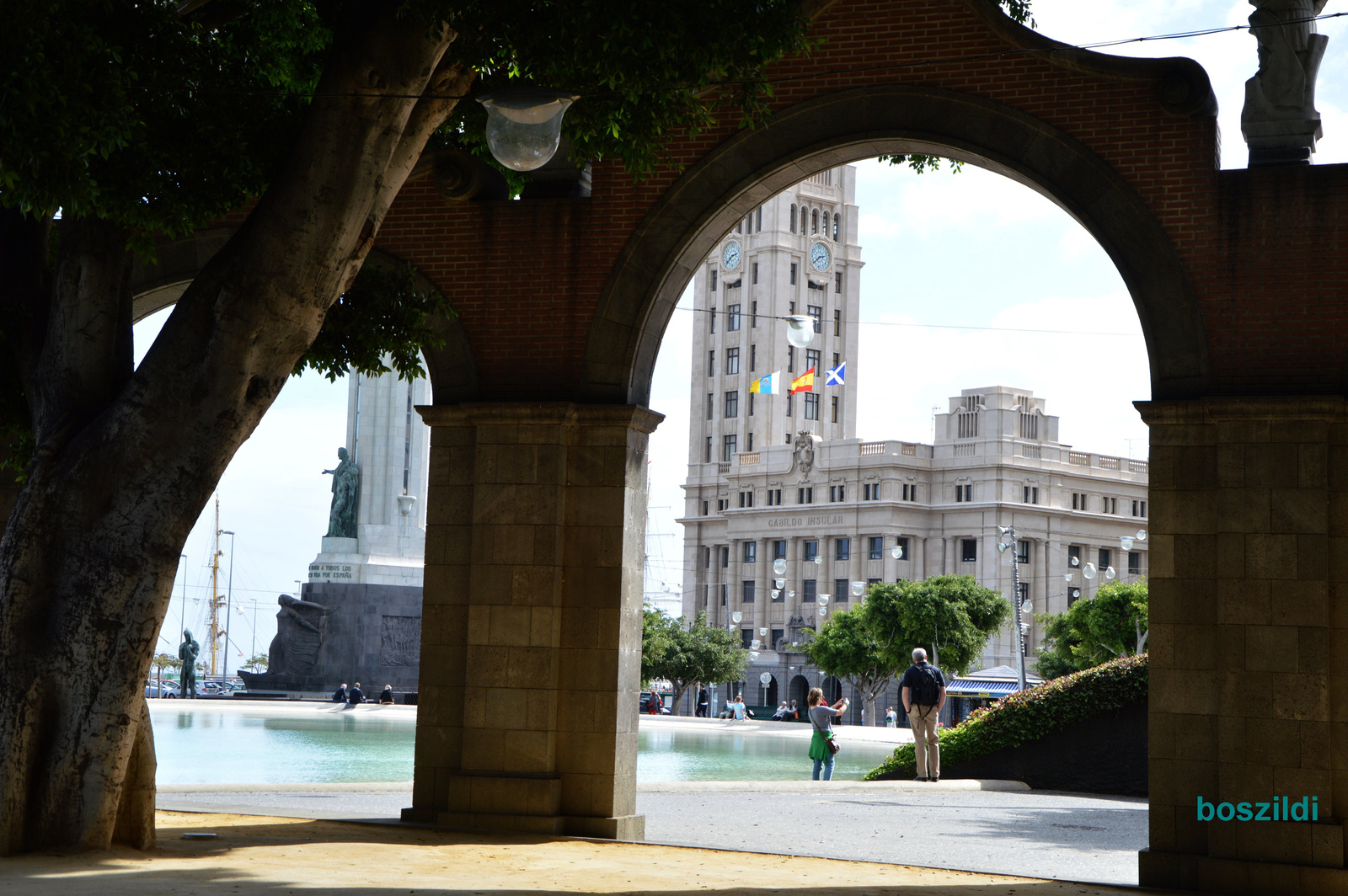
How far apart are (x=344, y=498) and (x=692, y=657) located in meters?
29.2

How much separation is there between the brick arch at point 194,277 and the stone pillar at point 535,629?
1.38 feet

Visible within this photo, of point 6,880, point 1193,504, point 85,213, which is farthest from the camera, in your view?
point 1193,504

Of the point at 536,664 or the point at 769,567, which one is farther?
the point at 769,567

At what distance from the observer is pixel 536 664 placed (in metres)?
12.2

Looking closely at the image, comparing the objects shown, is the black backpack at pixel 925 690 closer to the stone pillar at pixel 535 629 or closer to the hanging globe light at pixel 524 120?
the stone pillar at pixel 535 629

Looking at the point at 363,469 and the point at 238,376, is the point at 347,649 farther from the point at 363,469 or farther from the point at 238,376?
the point at 238,376

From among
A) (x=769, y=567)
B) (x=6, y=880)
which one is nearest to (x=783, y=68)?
(x=6, y=880)

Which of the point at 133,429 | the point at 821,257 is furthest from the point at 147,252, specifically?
the point at 821,257

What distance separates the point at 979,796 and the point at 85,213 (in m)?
12.8

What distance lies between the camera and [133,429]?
899cm

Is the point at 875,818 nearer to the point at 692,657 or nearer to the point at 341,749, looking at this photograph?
the point at 341,749

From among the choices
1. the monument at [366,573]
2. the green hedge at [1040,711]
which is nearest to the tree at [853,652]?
the monument at [366,573]

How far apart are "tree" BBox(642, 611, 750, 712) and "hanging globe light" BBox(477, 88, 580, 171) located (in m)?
62.7

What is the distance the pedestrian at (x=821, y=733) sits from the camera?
63.6ft
